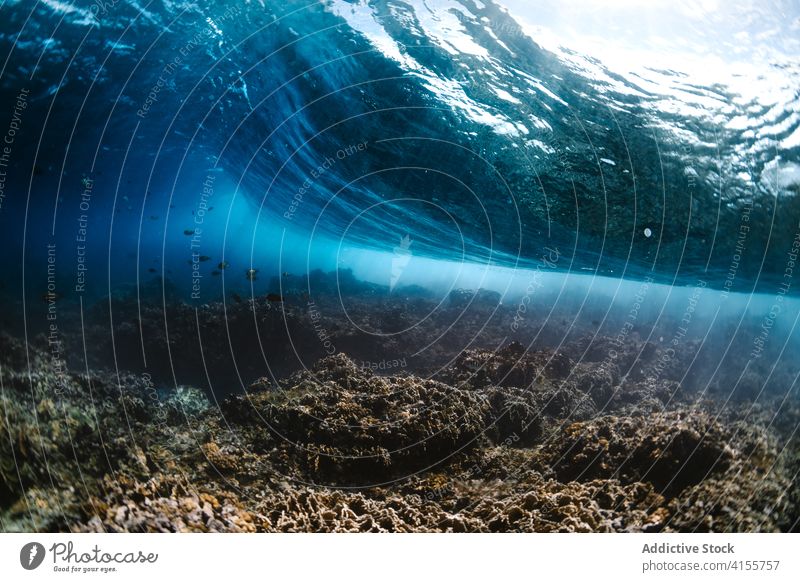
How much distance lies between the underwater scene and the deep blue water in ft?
0.14

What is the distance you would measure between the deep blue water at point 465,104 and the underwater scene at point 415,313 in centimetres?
4

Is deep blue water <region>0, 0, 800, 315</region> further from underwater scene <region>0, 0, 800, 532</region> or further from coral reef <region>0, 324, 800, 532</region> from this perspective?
coral reef <region>0, 324, 800, 532</region>

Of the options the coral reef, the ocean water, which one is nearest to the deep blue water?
the ocean water

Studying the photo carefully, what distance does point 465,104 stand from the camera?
5.92 m

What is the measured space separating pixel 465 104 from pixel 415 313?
14.7 feet

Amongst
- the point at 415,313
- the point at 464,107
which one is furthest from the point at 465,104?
the point at 415,313

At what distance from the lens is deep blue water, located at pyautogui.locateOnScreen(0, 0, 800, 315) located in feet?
16.0

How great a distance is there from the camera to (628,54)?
500 cm

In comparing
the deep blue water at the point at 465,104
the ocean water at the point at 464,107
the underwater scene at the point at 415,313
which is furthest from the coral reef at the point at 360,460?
the deep blue water at the point at 465,104

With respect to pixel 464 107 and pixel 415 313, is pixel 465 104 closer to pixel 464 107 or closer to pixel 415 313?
pixel 464 107

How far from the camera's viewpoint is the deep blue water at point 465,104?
192 inches
